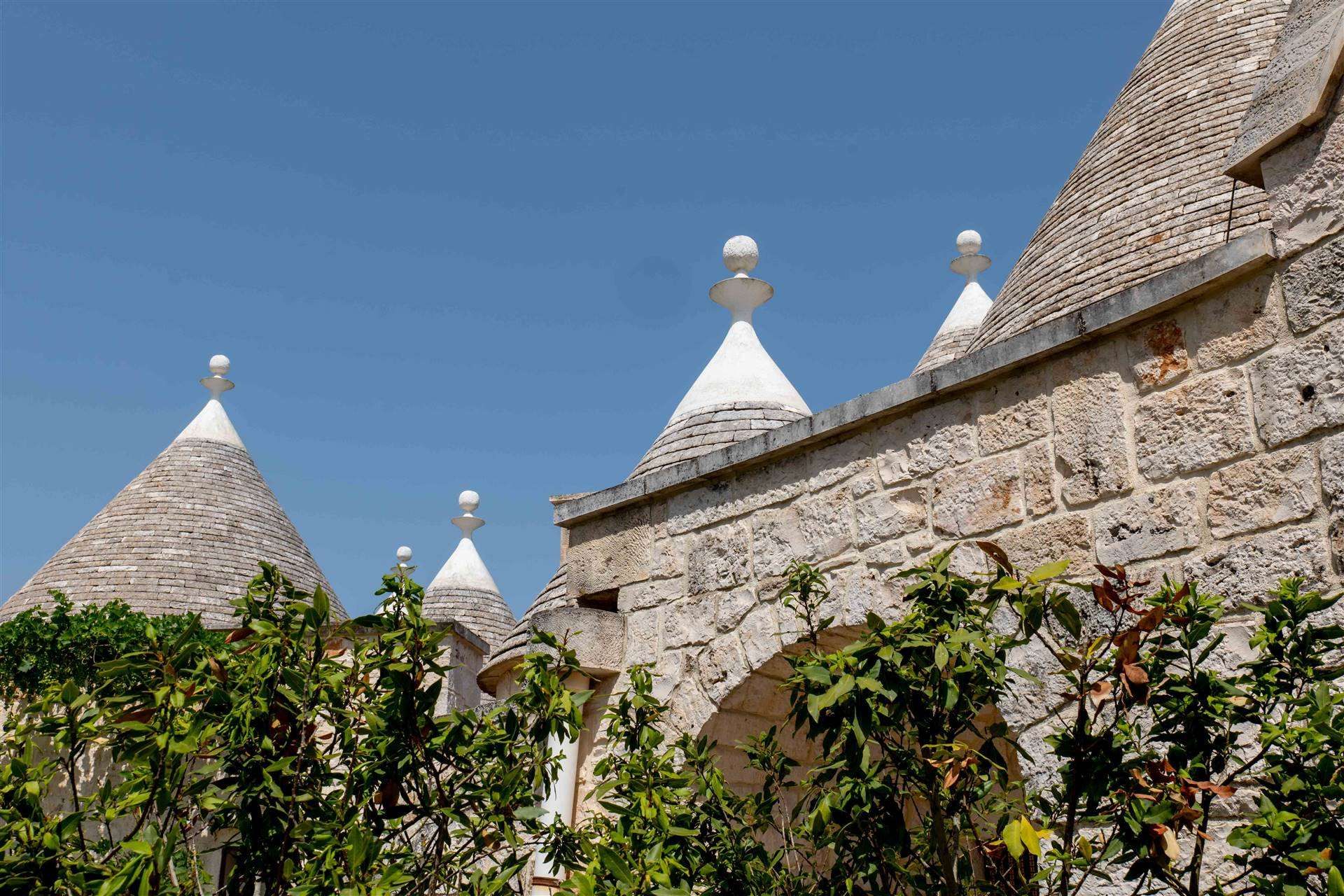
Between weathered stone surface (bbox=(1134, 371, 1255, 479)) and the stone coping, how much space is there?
23cm

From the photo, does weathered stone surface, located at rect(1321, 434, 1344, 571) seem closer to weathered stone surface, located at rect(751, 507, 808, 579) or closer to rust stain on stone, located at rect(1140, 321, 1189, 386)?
rust stain on stone, located at rect(1140, 321, 1189, 386)

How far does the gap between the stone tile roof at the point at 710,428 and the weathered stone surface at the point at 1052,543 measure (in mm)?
4672

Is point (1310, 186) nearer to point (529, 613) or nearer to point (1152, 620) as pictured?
point (1152, 620)

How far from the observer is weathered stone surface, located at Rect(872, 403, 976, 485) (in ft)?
12.3

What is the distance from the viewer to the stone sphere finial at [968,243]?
1215 centimetres

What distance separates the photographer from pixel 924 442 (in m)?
3.86

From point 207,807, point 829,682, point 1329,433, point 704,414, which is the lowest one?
point 207,807

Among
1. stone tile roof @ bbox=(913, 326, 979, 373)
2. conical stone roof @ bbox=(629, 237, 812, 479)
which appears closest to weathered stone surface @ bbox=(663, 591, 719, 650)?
A: conical stone roof @ bbox=(629, 237, 812, 479)

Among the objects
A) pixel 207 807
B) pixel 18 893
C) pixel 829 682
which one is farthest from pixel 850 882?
pixel 18 893

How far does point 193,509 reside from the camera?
14688 millimetres

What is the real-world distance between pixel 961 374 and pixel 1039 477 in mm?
412

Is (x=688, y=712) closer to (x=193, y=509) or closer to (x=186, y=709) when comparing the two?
(x=186, y=709)

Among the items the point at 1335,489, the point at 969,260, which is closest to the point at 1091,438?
the point at 1335,489

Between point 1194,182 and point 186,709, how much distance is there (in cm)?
575
